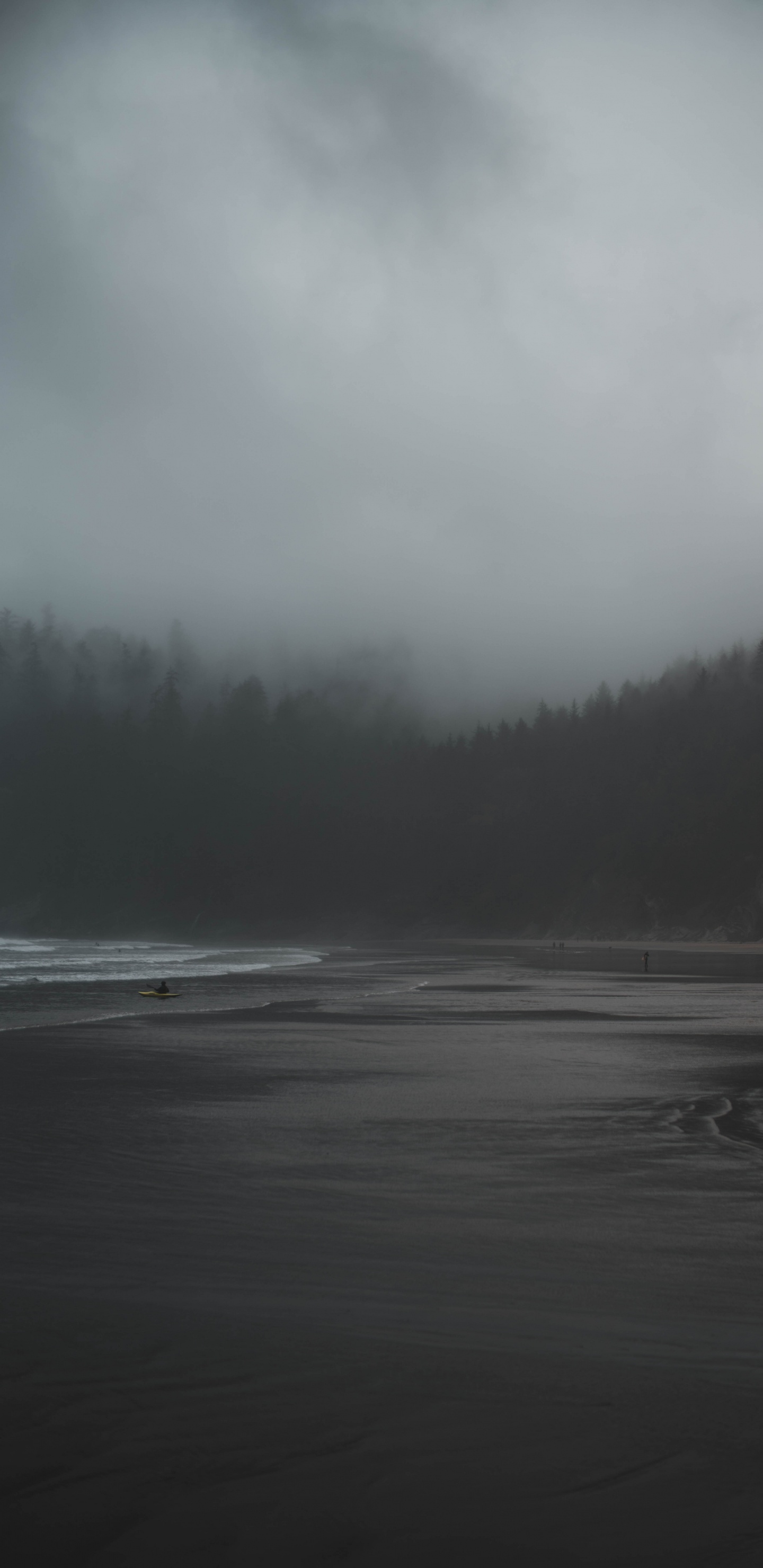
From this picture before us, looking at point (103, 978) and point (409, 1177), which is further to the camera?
point (103, 978)

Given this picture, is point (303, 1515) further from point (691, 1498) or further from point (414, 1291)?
point (414, 1291)

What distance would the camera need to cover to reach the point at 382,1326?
7086mm

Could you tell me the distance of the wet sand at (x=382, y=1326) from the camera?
191 inches

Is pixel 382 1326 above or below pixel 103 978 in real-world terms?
above

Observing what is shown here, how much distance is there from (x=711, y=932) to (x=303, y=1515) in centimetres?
14948

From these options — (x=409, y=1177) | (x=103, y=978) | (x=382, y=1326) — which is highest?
(x=382, y=1326)

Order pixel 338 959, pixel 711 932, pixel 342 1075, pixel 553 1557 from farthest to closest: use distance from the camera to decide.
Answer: pixel 711 932
pixel 338 959
pixel 342 1075
pixel 553 1557

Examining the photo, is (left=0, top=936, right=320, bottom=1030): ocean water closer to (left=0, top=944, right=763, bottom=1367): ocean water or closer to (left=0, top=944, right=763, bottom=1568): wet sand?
(left=0, top=944, right=763, bottom=1367): ocean water

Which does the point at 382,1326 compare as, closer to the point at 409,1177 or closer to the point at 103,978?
the point at 409,1177

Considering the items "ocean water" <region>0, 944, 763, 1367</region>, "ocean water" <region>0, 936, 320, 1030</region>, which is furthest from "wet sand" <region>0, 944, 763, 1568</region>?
"ocean water" <region>0, 936, 320, 1030</region>

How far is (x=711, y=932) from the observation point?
482 feet

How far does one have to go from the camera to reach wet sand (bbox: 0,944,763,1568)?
15.9 ft

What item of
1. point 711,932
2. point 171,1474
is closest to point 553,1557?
point 171,1474

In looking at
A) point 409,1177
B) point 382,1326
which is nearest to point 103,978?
point 409,1177
